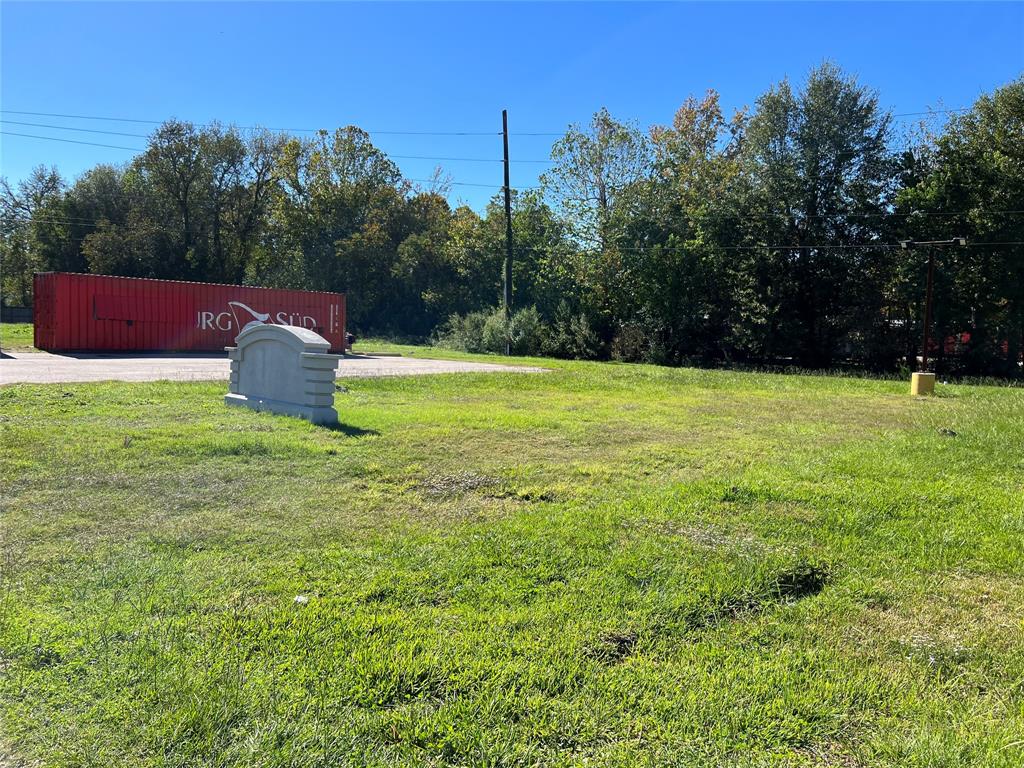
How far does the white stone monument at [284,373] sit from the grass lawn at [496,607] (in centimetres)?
151

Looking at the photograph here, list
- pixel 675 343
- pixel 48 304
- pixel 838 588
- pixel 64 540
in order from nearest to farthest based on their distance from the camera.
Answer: pixel 838 588, pixel 64 540, pixel 48 304, pixel 675 343

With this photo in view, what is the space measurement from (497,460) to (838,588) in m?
3.39

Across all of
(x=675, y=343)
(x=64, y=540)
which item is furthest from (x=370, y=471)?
(x=675, y=343)

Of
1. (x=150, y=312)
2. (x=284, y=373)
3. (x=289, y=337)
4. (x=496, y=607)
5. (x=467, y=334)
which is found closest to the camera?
(x=496, y=607)


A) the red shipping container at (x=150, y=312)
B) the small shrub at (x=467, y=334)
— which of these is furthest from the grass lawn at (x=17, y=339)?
the small shrub at (x=467, y=334)

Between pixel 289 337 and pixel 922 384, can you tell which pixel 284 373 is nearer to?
pixel 289 337

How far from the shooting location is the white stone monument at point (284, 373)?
8047mm

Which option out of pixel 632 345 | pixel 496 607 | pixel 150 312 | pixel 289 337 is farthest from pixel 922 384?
pixel 150 312

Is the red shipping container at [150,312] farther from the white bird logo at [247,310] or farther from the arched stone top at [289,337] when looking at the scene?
the arched stone top at [289,337]

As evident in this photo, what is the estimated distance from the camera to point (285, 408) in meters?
8.32

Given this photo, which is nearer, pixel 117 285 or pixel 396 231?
pixel 117 285

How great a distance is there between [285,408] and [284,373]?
46 cm

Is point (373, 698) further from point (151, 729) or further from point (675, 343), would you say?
point (675, 343)

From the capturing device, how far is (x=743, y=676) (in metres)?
2.51
